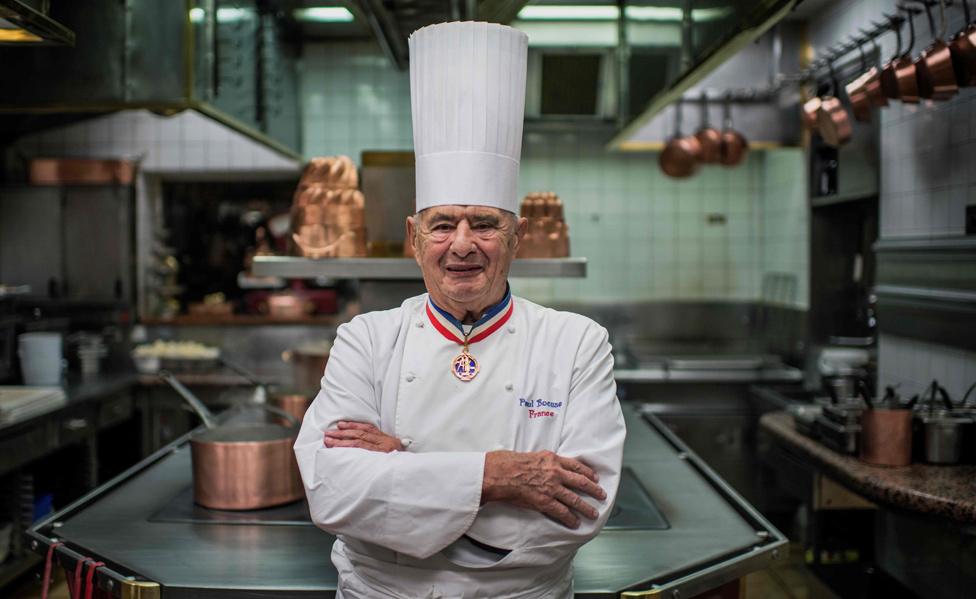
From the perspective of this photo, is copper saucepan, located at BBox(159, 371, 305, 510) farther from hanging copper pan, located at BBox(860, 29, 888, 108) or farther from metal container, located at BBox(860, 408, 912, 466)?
hanging copper pan, located at BBox(860, 29, 888, 108)

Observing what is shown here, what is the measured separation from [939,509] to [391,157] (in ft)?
6.47

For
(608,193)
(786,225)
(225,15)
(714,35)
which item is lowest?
(786,225)

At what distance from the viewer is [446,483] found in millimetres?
1540

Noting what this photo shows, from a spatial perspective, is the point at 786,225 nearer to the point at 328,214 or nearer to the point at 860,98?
the point at 860,98

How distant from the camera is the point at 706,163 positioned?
17.4 feet

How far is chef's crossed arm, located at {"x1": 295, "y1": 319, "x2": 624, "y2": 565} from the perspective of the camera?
1.54m

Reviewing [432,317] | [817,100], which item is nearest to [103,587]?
[432,317]

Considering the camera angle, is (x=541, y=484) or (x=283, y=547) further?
(x=283, y=547)

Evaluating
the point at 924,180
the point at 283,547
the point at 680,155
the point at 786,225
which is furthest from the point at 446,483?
the point at 786,225

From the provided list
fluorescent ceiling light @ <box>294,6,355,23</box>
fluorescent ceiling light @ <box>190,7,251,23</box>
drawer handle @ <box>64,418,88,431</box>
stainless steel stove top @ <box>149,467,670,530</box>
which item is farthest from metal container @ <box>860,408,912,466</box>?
drawer handle @ <box>64,418,88,431</box>

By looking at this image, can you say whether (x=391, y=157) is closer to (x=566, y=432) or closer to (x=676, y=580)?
(x=566, y=432)

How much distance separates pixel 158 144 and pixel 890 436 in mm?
4920

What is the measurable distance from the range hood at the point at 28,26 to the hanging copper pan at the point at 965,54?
8.68ft

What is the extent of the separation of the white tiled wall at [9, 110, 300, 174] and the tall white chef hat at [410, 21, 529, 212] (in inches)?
168
